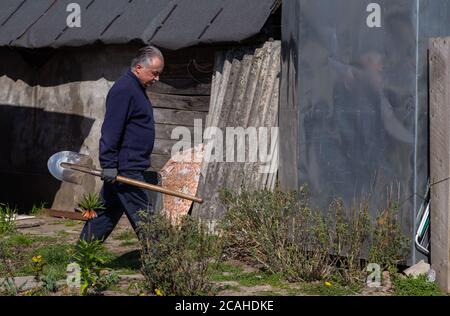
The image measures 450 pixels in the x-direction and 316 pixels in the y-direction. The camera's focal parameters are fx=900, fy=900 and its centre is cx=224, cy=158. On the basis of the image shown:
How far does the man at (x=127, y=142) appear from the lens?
755 centimetres

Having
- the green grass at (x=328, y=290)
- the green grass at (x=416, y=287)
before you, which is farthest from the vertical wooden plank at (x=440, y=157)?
the green grass at (x=328, y=290)

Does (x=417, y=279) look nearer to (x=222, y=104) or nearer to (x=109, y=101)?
(x=109, y=101)

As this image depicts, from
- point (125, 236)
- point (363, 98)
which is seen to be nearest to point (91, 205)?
point (363, 98)

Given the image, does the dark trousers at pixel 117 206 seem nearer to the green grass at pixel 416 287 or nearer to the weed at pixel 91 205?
the weed at pixel 91 205

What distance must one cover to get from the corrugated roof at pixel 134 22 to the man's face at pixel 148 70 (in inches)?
106

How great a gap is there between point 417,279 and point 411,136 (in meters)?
1.24

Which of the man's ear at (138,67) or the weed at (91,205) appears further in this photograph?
the man's ear at (138,67)

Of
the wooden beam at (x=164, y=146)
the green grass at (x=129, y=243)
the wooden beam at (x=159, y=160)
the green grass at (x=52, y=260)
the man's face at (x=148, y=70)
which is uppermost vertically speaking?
the man's face at (x=148, y=70)

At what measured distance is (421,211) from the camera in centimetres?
784

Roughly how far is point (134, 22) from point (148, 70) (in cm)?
386

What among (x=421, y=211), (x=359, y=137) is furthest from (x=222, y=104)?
(x=421, y=211)

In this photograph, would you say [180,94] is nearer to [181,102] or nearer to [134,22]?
[181,102]

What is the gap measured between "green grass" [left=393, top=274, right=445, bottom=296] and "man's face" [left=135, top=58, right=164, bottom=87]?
8.95ft
